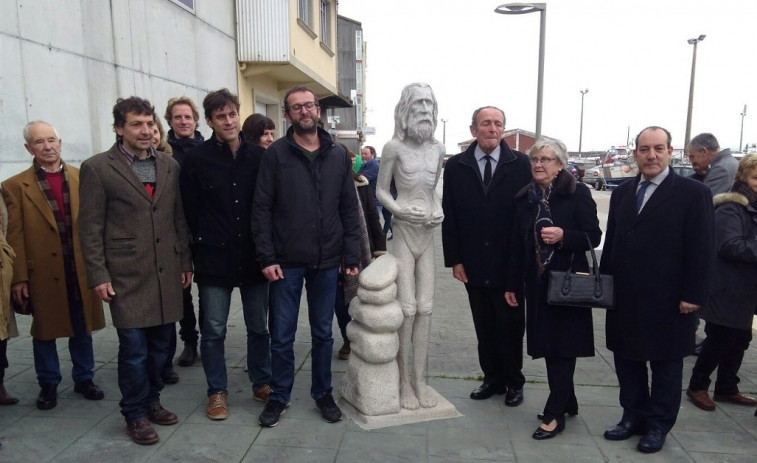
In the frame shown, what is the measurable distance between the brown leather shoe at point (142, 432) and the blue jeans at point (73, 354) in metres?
0.86

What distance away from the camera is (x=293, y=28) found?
12.4 metres

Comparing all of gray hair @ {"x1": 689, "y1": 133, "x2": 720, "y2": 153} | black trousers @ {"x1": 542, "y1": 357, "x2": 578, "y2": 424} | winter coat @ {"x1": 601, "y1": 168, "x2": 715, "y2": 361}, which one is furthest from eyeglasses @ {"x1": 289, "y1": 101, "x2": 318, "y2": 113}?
gray hair @ {"x1": 689, "y1": 133, "x2": 720, "y2": 153}

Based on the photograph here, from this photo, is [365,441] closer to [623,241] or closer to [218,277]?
[218,277]

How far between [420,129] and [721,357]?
2739mm

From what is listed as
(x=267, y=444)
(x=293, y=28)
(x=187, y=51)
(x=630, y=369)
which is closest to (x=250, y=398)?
(x=267, y=444)

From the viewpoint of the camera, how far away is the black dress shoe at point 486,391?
412cm

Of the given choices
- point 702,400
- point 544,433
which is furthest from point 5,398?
point 702,400

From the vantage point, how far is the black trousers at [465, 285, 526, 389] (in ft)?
13.0

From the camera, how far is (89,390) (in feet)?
13.2

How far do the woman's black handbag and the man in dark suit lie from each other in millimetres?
173

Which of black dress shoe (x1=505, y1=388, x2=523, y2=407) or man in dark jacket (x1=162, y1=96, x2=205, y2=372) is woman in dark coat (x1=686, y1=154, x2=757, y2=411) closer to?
black dress shoe (x1=505, y1=388, x2=523, y2=407)

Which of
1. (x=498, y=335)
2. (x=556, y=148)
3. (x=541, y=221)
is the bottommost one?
(x=498, y=335)

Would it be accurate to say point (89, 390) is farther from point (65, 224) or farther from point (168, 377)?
point (65, 224)

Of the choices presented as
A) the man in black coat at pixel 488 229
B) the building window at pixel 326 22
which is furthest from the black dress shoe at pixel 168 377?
the building window at pixel 326 22
